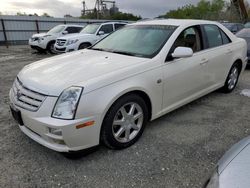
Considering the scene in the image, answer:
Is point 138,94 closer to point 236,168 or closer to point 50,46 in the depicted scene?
point 236,168

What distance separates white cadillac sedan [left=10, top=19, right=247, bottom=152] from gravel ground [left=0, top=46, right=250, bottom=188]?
26cm

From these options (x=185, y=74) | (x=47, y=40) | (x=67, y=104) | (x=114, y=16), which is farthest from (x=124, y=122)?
(x=114, y=16)

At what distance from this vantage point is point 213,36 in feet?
13.4

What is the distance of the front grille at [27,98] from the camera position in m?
2.33

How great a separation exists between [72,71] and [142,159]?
134cm

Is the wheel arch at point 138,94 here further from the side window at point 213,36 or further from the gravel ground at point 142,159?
the side window at point 213,36

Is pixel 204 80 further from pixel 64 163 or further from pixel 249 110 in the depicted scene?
pixel 64 163

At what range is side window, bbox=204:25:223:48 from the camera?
155 inches

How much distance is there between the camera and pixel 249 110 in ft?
13.1

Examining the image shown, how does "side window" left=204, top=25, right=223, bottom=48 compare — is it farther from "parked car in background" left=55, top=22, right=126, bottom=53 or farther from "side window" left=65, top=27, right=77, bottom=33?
"side window" left=65, top=27, right=77, bottom=33

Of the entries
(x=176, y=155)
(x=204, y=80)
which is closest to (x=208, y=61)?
(x=204, y=80)

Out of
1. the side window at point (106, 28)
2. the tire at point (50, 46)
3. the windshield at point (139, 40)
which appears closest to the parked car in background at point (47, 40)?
the tire at point (50, 46)

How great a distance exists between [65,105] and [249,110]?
10.9ft

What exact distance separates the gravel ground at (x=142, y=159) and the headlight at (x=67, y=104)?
2.14ft
